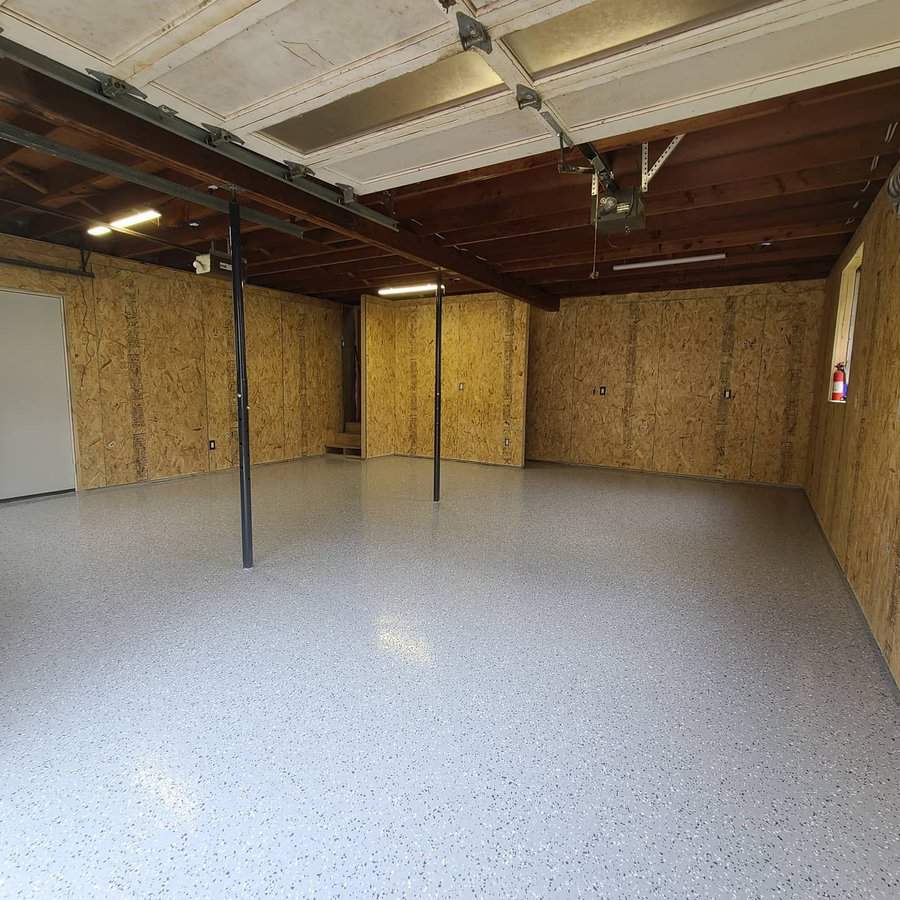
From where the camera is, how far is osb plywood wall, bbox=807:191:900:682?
2490 millimetres

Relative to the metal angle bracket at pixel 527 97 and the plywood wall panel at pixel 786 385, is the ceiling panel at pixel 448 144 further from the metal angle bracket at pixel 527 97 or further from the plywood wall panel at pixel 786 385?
the plywood wall panel at pixel 786 385

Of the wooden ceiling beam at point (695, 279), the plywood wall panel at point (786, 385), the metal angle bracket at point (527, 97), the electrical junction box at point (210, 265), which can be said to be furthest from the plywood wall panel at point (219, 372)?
the plywood wall panel at point (786, 385)

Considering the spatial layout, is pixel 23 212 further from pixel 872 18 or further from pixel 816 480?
pixel 816 480

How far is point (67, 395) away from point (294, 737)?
551cm

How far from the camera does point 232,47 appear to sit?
5.99ft

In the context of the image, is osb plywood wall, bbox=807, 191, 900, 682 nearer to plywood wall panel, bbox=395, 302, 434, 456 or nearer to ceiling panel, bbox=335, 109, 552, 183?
ceiling panel, bbox=335, 109, 552, 183

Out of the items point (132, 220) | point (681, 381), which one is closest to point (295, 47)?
point (132, 220)

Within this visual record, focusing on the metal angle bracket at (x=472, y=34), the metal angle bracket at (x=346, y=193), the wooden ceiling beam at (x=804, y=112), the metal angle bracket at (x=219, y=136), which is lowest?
the metal angle bracket at (x=472, y=34)

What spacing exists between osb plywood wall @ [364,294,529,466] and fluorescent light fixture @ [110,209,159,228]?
405cm

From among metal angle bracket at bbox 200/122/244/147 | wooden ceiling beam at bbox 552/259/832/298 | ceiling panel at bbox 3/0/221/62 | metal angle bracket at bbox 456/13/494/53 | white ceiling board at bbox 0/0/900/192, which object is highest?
wooden ceiling beam at bbox 552/259/832/298

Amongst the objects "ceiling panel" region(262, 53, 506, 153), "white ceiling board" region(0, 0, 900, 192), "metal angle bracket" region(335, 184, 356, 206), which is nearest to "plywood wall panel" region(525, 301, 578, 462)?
"metal angle bracket" region(335, 184, 356, 206)

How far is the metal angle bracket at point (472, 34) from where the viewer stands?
1640 millimetres

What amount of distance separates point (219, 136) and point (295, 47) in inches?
37.2

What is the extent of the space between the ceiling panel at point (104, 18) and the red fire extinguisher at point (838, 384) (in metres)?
5.24
